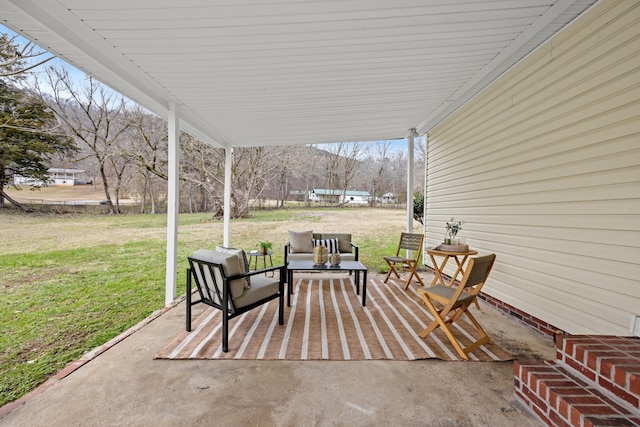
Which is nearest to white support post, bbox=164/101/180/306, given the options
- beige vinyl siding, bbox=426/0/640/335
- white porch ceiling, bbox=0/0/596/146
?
white porch ceiling, bbox=0/0/596/146

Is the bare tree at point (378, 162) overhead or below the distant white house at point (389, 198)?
overhead

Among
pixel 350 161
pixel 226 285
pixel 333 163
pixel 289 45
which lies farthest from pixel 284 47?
pixel 350 161

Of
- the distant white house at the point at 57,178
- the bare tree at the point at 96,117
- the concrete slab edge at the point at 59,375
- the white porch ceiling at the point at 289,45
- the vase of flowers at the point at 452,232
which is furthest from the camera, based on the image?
the bare tree at the point at 96,117

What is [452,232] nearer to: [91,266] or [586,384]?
[586,384]

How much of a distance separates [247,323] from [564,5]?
4.12 m

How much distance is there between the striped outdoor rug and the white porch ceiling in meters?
2.76

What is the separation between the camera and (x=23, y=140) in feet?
17.8

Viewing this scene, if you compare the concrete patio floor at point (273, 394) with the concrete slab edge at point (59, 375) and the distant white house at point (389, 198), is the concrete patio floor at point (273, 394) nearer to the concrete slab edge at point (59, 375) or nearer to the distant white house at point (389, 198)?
the concrete slab edge at point (59, 375)

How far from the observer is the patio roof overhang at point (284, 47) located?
200cm

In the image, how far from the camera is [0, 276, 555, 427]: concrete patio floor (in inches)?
64.4

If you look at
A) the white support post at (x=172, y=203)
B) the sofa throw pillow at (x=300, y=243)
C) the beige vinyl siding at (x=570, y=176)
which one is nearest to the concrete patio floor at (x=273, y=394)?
the beige vinyl siding at (x=570, y=176)

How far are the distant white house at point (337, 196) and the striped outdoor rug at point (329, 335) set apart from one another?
8.02 m

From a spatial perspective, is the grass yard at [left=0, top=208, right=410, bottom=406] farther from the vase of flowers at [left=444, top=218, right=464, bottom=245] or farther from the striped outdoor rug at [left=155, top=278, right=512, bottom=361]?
the vase of flowers at [left=444, top=218, right=464, bottom=245]

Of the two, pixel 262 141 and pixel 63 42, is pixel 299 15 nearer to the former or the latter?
pixel 63 42
